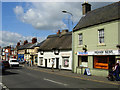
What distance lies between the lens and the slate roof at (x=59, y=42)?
2629cm

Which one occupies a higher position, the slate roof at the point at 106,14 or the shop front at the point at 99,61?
the slate roof at the point at 106,14

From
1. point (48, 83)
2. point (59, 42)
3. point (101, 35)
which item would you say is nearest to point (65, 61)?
point (59, 42)

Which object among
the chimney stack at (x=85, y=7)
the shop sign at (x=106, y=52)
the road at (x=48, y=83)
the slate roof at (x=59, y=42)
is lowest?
the road at (x=48, y=83)

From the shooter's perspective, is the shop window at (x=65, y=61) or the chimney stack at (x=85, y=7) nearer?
the chimney stack at (x=85, y=7)

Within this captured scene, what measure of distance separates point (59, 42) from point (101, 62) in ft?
41.7

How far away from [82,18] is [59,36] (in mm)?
8415

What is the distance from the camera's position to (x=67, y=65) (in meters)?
25.6

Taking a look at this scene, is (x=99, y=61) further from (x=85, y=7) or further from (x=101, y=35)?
(x=85, y=7)

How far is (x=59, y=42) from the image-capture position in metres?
29.4

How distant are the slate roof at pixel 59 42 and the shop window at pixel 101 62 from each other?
6.74 meters

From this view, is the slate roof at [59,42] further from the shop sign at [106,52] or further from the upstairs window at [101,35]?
the upstairs window at [101,35]

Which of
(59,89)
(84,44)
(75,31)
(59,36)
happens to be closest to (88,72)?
(84,44)

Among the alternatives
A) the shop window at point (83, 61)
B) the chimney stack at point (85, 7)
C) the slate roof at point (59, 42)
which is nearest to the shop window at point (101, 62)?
the shop window at point (83, 61)

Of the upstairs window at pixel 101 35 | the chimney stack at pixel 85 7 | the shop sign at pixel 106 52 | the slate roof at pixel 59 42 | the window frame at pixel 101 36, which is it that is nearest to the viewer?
the shop sign at pixel 106 52
